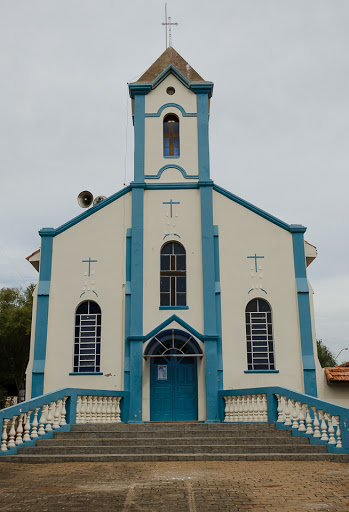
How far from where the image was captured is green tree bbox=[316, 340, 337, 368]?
45500 mm

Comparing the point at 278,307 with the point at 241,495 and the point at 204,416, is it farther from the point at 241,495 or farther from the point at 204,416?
the point at 241,495

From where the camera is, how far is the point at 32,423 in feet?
38.5

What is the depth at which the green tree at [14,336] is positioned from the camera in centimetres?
3753

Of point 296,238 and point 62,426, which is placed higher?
point 296,238

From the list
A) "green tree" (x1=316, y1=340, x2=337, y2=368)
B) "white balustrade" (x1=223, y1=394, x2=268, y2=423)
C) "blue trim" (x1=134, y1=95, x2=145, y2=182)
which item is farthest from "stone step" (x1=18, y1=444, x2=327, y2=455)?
"green tree" (x1=316, y1=340, x2=337, y2=368)

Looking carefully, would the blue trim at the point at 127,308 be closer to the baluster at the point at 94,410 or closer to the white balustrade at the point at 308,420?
the baluster at the point at 94,410

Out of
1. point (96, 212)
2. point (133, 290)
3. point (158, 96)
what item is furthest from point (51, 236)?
point (158, 96)

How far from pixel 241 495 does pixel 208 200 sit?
11057 millimetres

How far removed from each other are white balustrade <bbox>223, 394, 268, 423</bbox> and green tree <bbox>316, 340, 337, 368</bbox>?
32.9 meters

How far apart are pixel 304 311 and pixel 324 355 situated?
33.0m

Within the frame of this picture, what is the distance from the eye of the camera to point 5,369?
129 ft

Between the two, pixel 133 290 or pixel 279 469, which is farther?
pixel 133 290

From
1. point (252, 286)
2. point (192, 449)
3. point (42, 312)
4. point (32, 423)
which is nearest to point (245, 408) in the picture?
point (192, 449)

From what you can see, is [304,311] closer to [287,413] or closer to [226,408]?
[226,408]
